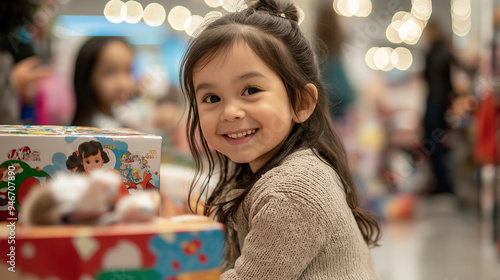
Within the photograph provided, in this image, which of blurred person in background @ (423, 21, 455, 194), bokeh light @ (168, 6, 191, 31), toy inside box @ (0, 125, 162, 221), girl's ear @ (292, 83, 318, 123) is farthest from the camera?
blurred person in background @ (423, 21, 455, 194)

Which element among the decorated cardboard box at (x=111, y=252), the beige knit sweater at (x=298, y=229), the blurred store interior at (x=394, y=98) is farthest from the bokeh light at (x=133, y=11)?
the decorated cardboard box at (x=111, y=252)

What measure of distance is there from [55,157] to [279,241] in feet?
1.08

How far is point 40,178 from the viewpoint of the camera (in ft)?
2.14

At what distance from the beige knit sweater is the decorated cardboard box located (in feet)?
0.78

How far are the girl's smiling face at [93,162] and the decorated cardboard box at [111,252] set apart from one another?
23 cm

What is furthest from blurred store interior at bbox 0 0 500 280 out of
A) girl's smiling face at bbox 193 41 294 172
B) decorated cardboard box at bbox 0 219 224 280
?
decorated cardboard box at bbox 0 219 224 280

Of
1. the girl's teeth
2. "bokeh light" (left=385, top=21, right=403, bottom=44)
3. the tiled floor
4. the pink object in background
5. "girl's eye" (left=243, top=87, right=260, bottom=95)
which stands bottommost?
the tiled floor

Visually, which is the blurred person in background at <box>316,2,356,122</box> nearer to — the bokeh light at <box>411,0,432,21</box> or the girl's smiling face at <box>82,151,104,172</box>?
the bokeh light at <box>411,0,432,21</box>

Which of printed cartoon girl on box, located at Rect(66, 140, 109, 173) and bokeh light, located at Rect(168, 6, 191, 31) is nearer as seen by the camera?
printed cartoon girl on box, located at Rect(66, 140, 109, 173)

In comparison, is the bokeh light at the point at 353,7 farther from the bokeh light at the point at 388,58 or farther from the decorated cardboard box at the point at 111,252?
the decorated cardboard box at the point at 111,252

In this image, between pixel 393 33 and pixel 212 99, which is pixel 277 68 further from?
pixel 393 33

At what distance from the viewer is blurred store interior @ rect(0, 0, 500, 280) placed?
101 inches

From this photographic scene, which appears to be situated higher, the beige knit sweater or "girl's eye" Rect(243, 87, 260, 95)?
A: "girl's eye" Rect(243, 87, 260, 95)

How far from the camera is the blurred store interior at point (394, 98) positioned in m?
2.56
